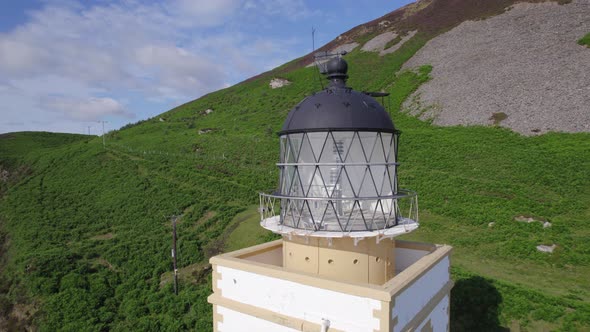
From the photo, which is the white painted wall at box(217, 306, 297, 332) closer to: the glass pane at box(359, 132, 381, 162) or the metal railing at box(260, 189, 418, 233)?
the metal railing at box(260, 189, 418, 233)

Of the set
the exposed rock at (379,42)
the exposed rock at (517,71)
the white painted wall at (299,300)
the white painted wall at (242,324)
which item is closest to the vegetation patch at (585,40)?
the exposed rock at (517,71)

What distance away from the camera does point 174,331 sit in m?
14.4

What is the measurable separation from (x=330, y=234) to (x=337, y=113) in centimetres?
A: 252

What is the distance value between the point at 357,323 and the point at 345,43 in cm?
7291

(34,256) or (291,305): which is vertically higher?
(291,305)

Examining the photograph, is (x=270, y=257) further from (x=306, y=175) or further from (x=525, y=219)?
(x=525, y=219)

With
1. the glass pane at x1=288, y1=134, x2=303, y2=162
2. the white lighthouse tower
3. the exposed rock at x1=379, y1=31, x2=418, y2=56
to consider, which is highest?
the exposed rock at x1=379, y1=31, x2=418, y2=56

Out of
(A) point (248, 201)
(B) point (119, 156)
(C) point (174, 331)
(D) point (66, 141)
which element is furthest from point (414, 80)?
(D) point (66, 141)

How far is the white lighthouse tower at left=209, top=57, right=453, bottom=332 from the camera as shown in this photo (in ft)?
21.9

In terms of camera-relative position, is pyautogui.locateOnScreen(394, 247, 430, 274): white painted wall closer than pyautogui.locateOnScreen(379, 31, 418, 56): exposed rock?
Yes

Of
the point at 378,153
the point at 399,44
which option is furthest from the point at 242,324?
the point at 399,44

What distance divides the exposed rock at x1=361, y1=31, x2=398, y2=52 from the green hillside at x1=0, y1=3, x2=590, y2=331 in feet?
68.1

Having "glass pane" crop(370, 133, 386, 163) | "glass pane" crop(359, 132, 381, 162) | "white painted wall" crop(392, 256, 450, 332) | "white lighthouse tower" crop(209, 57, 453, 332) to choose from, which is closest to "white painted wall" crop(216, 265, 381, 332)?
"white lighthouse tower" crop(209, 57, 453, 332)

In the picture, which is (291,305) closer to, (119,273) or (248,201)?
(119,273)
